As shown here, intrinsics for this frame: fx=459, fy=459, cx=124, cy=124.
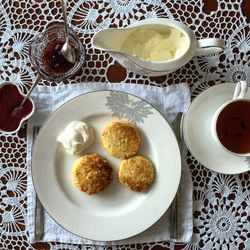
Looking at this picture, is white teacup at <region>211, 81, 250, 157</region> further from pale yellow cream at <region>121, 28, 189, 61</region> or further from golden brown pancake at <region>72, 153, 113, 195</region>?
golden brown pancake at <region>72, 153, 113, 195</region>

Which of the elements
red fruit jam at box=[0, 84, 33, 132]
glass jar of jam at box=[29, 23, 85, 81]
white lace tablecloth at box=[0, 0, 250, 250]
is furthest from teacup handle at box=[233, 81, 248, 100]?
red fruit jam at box=[0, 84, 33, 132]

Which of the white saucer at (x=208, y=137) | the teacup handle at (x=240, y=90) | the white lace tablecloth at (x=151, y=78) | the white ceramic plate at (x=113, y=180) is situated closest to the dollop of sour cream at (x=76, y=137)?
the white ceramic plate at (x=113, y=180)

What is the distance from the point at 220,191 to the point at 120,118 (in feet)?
0.99

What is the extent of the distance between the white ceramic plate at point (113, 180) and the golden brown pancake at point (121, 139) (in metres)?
0.02

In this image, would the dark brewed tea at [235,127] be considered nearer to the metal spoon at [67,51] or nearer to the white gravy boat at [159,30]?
the white gravy boat at [159,30]

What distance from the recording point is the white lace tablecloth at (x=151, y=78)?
1.12 m

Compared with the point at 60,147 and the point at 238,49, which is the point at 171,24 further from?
the point at 60,147

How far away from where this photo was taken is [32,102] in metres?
1.09

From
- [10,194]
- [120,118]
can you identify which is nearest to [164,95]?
[120,118]

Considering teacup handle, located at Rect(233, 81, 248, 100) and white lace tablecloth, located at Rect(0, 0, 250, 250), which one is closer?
teacup handle, located at Rect(233, 81, 248, 100)

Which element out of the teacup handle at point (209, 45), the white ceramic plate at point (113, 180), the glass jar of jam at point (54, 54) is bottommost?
the white ceramic plate at point (113, 180)

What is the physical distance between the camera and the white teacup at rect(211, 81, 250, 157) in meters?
1.01

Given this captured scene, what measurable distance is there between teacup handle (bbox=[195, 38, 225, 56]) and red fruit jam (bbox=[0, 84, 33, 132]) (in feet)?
1.36

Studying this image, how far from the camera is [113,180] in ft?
3.59
